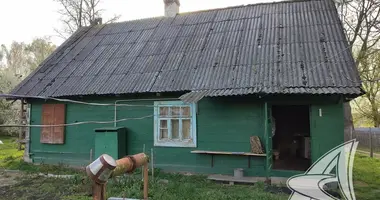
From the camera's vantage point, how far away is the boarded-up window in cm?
876

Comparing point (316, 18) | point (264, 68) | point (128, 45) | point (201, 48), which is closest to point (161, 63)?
point (201, 48)

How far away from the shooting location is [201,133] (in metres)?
7.46

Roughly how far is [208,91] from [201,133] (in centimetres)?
126

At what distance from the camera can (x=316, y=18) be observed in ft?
28.5

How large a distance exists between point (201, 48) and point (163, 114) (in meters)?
2.57

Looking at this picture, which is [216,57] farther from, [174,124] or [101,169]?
[101,169]

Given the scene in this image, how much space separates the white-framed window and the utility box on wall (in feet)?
3.40

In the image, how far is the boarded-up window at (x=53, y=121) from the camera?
28.7 ft

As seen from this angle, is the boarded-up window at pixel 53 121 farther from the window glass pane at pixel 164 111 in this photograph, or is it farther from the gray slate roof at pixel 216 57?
the window glass pane at pixel 164 111

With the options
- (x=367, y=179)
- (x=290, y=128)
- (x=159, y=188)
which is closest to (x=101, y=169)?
(x=159, y=188)

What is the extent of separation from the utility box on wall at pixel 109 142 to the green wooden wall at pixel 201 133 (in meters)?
0.52

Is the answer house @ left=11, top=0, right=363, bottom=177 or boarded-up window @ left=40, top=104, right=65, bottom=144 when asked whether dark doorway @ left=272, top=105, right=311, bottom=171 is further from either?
boarded-up window @ left=40, top=104, right=65, bottom=144

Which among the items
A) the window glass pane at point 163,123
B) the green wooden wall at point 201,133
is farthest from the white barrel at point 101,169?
the window glass pane at point 163,123

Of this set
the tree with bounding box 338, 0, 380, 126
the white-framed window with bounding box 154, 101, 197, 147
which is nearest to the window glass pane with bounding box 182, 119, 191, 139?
the white-framed window with bounding box 154, 101, 197, 147
